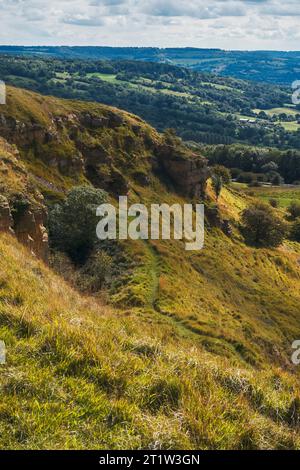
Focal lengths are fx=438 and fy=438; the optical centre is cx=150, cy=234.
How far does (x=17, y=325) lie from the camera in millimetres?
9922

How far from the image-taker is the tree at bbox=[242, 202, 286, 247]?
323 feet

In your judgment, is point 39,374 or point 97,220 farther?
point 97,220

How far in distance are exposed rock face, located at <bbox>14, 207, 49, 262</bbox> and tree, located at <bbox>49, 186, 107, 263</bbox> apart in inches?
759

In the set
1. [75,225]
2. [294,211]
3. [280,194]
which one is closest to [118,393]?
[75,225]

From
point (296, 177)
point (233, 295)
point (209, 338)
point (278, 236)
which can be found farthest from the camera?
point (296, 177)

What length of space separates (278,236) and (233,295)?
40751mm

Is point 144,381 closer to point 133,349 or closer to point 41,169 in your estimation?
point 133,349

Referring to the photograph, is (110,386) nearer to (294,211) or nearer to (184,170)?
(184,170)

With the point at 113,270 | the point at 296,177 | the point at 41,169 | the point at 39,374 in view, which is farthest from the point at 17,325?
the point at 296,177

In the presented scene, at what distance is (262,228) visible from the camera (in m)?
98.1

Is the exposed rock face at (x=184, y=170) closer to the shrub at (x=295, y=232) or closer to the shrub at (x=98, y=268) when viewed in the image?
the shrub at (x=295, y=232)

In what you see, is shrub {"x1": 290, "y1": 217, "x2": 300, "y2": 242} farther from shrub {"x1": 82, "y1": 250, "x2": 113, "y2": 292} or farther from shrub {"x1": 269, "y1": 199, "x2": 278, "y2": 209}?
shrub {"x1": 82, "y1": 250, "x2": 113, "y2": 292}

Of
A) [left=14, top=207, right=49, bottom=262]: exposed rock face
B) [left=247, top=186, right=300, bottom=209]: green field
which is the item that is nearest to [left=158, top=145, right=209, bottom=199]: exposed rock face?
[left=247, top=186, right=300, bottom=209]: green field

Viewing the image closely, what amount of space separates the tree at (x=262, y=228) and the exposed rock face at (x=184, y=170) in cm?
1237
